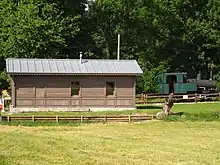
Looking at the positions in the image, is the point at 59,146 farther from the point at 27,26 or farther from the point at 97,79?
the point at 27,26

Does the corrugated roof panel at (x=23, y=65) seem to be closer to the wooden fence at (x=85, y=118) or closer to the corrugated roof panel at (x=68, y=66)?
the corrugated roof panel at (x=68, y=66)

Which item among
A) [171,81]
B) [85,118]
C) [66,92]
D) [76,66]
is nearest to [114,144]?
[85,118]

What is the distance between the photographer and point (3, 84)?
177 feet

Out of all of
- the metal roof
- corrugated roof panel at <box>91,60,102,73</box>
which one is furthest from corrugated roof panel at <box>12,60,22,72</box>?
corrugated roof panel at <box>91,60,102,73</box>

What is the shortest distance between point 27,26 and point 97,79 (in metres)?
17.4

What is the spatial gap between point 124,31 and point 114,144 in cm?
4627

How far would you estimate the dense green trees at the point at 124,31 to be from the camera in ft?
178

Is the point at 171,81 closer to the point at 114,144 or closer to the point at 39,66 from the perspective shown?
the point at 39,66

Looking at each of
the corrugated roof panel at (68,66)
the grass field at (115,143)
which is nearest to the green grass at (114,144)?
the grass field at (115,143)

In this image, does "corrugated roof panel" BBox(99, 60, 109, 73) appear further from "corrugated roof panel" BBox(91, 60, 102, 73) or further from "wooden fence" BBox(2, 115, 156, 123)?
"wooden fence" BBox(2, 115, 156, 123)

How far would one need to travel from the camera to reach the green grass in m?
16.8

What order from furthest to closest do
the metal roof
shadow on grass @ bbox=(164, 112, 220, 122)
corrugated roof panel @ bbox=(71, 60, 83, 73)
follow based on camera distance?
corrugated roof panel @ bbox=(71, 60, 83, 73), the metal roof, shadow on grass @ bbox=(164, 112, 220, 122)

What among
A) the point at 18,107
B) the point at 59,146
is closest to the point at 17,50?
the point at 18,107

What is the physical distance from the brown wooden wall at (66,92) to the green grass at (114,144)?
8.01 m
